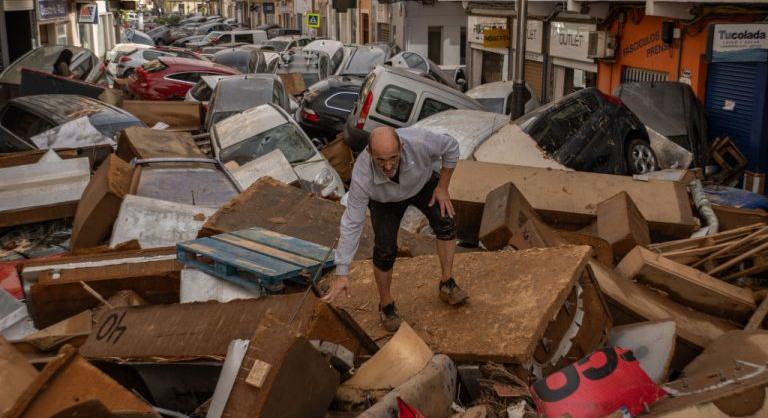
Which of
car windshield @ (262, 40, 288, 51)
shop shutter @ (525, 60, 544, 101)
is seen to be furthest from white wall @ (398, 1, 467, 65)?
shop shutter @ (525, 60, 544, 101)

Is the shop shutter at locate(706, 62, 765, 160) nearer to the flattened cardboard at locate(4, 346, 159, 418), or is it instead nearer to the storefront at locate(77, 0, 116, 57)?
the flattened cardboard at locate(4, 346, 159, 418)

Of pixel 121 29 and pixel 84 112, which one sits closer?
pixel 84 112

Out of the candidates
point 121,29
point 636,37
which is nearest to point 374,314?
point 636,37

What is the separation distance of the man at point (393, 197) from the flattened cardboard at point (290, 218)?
125 cm

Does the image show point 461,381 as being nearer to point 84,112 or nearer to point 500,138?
point 500,138

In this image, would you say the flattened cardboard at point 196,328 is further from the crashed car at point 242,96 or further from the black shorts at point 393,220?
the crashed car at point 242,96

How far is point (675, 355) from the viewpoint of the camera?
18.2 feet

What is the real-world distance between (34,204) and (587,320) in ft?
16.6

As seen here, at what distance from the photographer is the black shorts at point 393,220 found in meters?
5.09

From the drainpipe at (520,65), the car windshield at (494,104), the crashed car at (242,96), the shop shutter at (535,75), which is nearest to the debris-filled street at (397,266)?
the drainpipe at (520,65)

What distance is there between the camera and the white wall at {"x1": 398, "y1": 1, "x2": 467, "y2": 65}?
32.6 metres

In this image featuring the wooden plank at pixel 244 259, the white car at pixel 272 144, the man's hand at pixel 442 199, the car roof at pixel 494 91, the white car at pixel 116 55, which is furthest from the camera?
the white car at pixel 116 55

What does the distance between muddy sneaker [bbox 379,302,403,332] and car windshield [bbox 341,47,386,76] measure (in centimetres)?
1688

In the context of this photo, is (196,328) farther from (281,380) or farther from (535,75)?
(535,75)
